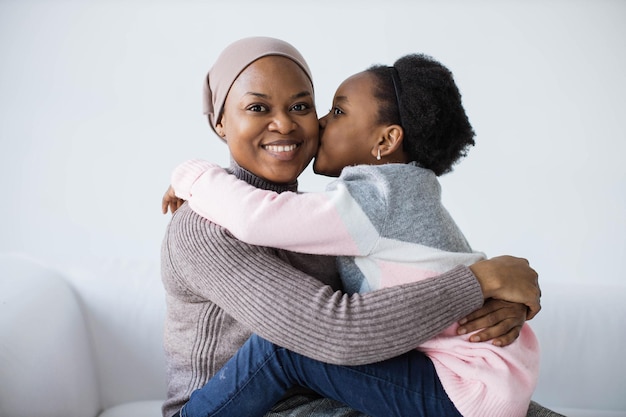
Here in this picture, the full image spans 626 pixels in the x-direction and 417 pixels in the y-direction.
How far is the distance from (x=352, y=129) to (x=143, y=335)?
110cm

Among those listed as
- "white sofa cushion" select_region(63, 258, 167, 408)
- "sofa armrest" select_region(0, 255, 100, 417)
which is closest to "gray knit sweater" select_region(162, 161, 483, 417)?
"sofa armrest" select_region(0, 255, 100, 417)

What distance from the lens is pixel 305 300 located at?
137 centimetres

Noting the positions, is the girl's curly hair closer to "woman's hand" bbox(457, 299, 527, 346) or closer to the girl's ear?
the girl's ear

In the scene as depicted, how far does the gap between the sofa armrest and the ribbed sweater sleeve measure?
760mm

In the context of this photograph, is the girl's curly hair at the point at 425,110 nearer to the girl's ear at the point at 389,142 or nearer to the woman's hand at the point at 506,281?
the girl's ear at the point at 389,142

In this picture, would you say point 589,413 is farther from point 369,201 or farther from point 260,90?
point 260,90

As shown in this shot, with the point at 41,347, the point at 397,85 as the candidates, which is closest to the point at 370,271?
the point at 397,85

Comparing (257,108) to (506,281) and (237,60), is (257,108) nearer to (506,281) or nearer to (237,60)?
(237,60)

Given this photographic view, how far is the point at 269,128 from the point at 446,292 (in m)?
0.56

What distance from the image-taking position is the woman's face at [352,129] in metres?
1.70

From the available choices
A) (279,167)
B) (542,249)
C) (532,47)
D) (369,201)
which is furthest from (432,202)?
(532,47)

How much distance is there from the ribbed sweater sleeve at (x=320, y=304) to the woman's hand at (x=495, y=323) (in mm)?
43

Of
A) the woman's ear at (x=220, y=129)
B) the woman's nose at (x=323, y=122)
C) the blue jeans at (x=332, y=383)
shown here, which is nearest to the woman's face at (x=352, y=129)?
the woman's nose at (x=323, y=122)

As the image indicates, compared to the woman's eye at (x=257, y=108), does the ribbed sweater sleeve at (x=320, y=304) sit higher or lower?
lower
